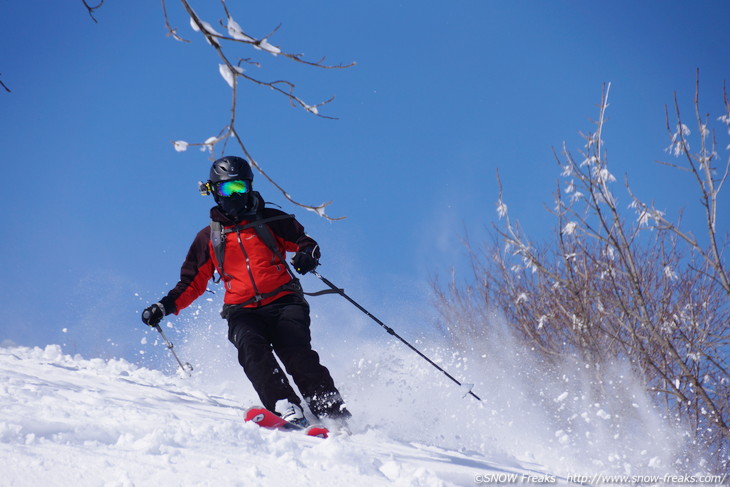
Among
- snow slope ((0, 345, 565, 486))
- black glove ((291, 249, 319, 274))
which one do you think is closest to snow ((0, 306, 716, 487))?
snow slope ((0, 345, 565, 486))

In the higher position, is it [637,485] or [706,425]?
[706,425]

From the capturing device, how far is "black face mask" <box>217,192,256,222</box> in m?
4.42

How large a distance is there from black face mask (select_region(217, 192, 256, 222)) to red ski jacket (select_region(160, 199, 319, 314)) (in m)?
0.05

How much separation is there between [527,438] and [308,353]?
2.78m

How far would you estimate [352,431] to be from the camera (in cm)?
352

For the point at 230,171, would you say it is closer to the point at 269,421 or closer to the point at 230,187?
the point at 230,187

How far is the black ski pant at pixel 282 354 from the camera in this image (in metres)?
3.66

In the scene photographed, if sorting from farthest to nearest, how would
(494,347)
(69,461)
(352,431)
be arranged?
(494,347) < (352,431) < (69,461)

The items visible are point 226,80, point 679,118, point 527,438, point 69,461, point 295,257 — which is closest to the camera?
point 226,80

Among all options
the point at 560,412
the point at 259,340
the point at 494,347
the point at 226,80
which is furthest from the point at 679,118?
the point at 494,347

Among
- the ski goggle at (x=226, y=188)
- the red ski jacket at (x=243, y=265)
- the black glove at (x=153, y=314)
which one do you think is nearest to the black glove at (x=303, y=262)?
the red ski jacket at (x=243, y=265)

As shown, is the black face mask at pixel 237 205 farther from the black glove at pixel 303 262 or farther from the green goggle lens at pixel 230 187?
the black glove at pixel 303 262

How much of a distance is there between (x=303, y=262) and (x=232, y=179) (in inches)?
36.6

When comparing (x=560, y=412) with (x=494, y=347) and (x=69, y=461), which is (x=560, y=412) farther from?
(x=69, y=461)
